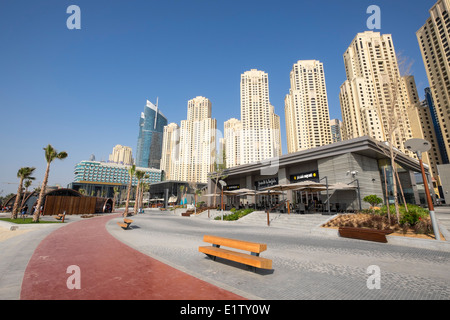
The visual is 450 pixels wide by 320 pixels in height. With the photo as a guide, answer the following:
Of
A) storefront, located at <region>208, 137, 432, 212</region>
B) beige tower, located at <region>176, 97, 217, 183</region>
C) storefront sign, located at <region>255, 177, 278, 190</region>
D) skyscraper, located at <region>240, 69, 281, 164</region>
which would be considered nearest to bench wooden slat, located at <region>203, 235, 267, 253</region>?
storefront, located at <region>208, 137, 432, 212</region>

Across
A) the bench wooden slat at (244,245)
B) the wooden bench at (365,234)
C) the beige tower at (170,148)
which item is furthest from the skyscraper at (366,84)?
the beige tower at (170,148)

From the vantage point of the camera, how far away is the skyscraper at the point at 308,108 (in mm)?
100438

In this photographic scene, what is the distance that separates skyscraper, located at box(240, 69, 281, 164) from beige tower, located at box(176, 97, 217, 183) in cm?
2719

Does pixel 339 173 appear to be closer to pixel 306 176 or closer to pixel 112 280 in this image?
pixel 306 176

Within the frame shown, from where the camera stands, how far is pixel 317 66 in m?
106

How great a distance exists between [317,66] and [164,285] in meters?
125

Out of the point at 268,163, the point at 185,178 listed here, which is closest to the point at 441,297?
the point at 268,163

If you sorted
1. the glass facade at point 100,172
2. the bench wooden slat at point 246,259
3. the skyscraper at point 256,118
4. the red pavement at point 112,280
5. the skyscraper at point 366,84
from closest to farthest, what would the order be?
the red pavement at point 112,280 < the bench wooden slat at point 246,259 < the skyscraper at point 366,84 < the skyscraper at point 256,118 < the glass facade at point 100,172

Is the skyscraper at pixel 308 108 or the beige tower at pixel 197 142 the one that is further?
the beige tower at pixel 197 142

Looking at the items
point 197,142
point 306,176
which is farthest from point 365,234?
point 197,142

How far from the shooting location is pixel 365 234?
980cm

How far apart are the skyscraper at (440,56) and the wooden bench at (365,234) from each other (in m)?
93.8

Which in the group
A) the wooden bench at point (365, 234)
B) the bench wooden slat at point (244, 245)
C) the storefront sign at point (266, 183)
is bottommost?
the wooden bench at point (365, 234)

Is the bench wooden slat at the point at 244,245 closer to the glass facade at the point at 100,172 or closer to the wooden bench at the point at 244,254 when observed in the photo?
the wooden bench at the point at 244,254
